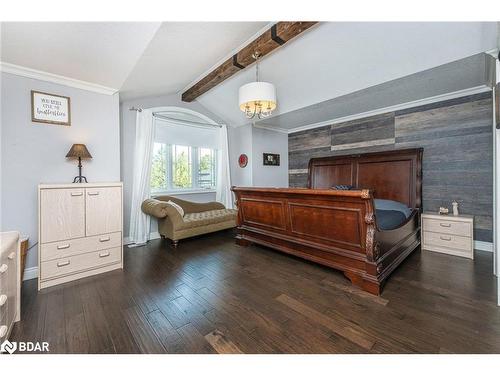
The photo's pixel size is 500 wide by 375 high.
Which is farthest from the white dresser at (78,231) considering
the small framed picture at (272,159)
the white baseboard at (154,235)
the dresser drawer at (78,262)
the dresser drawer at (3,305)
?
the small framed picture at (272,159)

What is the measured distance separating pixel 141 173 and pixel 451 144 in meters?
5.09

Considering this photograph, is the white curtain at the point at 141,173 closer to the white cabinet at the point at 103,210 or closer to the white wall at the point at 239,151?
the white cabinet at the point at 103,210

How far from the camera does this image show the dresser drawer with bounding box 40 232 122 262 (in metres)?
2.28

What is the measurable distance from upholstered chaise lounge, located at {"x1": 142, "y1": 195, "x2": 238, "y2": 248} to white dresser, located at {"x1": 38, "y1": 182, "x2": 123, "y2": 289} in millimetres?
805

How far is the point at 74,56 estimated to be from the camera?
A: 229 centimetres

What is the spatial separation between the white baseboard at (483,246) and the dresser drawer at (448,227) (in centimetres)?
53

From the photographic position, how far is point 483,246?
314 centimetres

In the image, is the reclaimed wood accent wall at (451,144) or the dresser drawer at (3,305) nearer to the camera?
the dresser drawer at (3,305)

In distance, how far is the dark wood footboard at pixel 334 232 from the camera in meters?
2.16

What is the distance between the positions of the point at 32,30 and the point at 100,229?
200 centimetres

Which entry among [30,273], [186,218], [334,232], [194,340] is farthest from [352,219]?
[30,273]

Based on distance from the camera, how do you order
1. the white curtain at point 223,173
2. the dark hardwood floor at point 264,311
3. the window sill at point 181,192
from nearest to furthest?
the dark hardwood floor at point 264,311 < the window sill at point 181,192 < the white curtain at point 223,173
